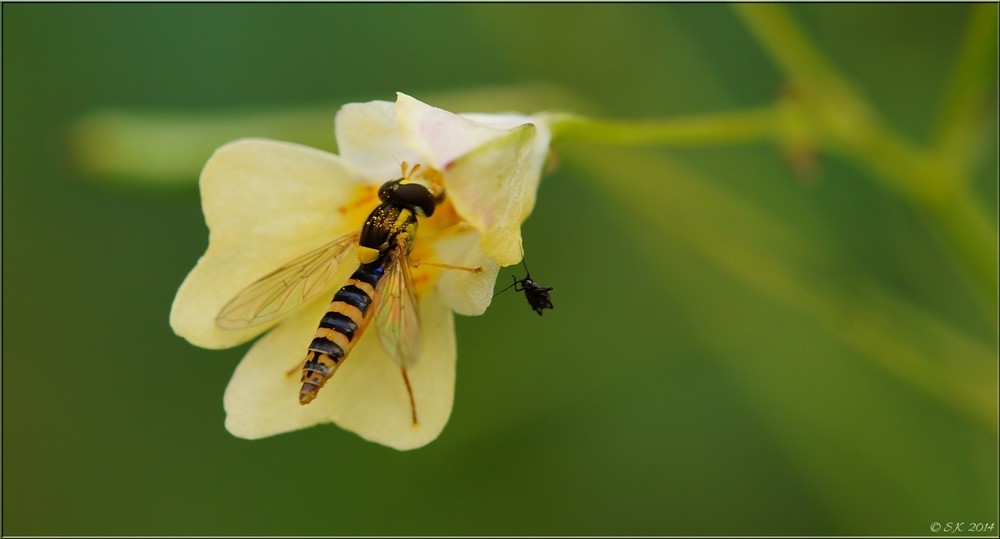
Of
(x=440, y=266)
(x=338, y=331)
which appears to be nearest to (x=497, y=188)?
(x=440, y=266)

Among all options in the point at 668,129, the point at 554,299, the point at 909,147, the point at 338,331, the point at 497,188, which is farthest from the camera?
the point at 554,299

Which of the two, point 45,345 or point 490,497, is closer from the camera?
point 490,497

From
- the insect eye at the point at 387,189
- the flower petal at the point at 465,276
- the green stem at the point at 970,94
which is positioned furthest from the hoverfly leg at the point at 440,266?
the green stem at the point at 970,94

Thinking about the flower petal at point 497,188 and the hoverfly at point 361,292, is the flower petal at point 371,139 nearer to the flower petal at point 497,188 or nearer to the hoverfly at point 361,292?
the hoverfly at point 361,292

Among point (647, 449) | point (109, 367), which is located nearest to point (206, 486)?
point (109, 367)

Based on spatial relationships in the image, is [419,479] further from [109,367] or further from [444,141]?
[444,141]

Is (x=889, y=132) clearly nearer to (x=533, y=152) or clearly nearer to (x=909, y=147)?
(x=909, y=147)

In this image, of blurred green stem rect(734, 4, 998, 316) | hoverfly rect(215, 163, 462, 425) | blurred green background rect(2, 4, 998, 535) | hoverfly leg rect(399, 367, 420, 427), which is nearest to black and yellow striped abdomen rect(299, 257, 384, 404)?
hoverfly rect(215, 163, 462, 425)
